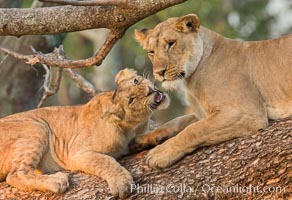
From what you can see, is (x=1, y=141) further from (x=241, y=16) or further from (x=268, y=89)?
(x=241, y=16)

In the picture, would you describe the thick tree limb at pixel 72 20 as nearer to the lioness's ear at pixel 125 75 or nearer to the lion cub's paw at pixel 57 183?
the lioness's ear at pixel 125 75

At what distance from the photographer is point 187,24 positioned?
5.23m

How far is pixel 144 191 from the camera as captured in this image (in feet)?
14.8

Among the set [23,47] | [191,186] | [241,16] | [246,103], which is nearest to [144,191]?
[191,186]

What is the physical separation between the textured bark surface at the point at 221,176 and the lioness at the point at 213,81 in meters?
0.10

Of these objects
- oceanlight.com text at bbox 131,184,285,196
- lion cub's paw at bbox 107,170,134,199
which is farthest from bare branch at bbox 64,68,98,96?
oceanlight.com text at bbox 131,184,285,196

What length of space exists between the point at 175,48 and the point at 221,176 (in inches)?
45.6

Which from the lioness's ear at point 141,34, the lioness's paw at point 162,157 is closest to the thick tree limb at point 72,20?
the lioness's ear at point 141,34

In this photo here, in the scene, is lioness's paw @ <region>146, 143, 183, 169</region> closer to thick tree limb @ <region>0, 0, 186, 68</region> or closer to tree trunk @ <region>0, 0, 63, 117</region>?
thick tree limb @ <region>0, 0, 186, 68</region>

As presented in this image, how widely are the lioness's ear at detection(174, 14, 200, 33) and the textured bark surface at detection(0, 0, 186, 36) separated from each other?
467 mm

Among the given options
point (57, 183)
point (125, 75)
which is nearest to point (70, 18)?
point (125, 75)

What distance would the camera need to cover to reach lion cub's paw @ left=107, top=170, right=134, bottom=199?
4.53 meters

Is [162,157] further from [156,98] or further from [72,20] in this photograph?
[72,20]

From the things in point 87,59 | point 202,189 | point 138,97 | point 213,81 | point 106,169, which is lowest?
point 202,189
